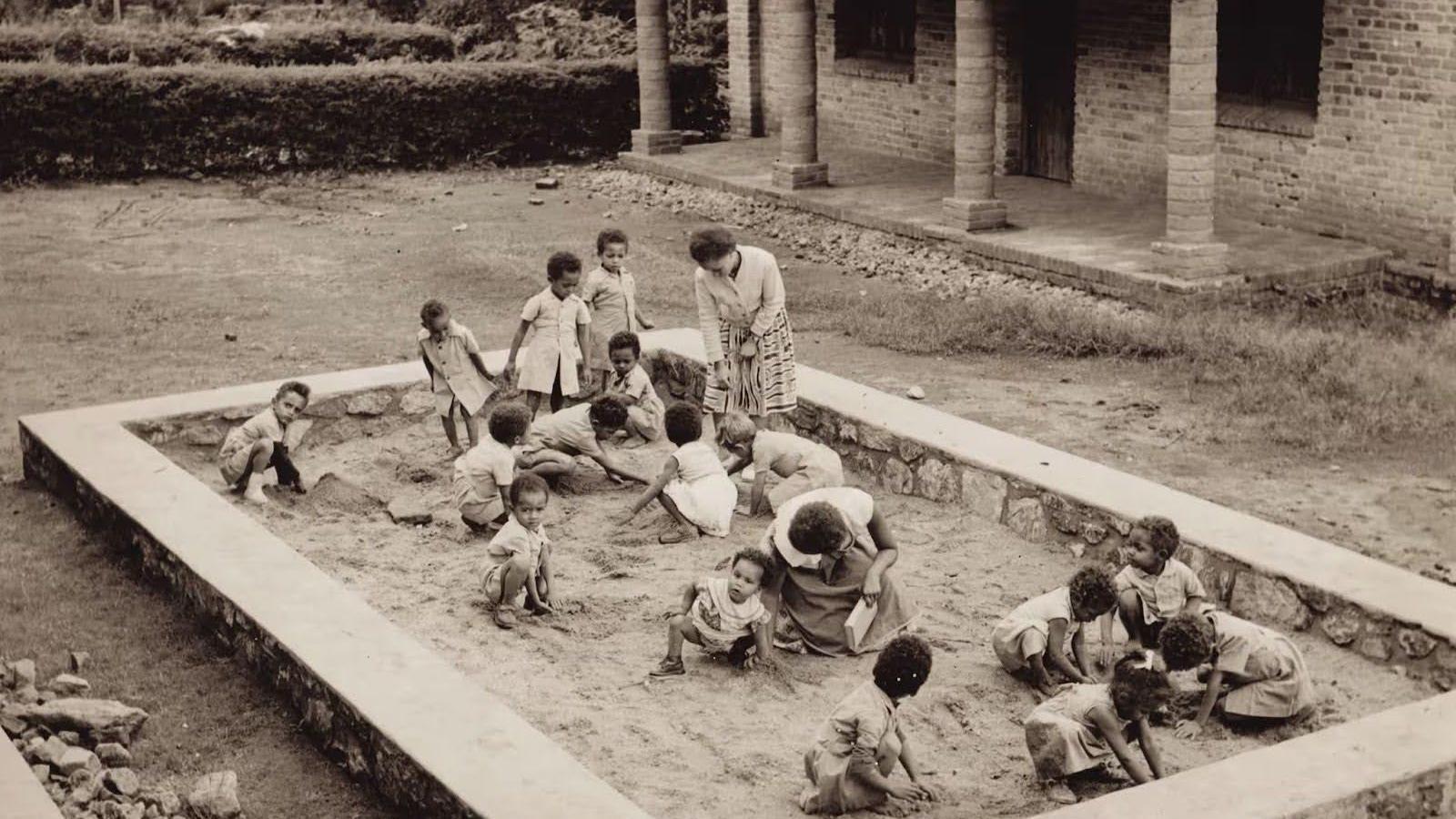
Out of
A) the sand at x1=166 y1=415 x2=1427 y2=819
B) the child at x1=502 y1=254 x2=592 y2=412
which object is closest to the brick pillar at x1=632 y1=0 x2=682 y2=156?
the child at x1=502 y1=254 x2=592 y2=412

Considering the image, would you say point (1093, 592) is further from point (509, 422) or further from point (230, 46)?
point (230, 46)

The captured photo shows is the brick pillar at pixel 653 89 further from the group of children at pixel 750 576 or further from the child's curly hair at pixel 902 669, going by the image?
the child's curly hair at pixel 902 669

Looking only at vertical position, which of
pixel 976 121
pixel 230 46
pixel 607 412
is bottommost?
pixel 607 412

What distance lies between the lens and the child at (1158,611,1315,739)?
679 centimetres

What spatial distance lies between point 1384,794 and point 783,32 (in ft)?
44.5

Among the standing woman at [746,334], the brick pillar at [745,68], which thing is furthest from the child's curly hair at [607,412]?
the brick pillar at [745,68]

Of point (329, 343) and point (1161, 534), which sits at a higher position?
point (1161, 534)

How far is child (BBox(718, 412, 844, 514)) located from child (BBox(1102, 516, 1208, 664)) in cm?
189

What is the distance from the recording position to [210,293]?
1534cm

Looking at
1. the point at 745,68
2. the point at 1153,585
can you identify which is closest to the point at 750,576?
the point at 1153,585

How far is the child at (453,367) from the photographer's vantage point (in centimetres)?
1033

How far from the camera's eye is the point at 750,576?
7.37 meters

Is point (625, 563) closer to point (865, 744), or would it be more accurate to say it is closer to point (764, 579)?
point (764, 579)

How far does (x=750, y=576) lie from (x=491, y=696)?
1254 mm
